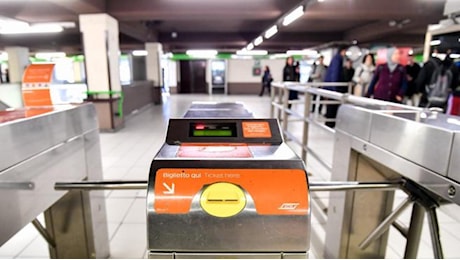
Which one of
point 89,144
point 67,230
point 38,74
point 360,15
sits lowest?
point 67,230

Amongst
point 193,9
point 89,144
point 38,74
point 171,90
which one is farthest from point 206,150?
point 171,90

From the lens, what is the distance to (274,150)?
34.1 inches

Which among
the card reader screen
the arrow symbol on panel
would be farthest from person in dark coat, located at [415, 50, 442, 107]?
the arrow symbol on panel

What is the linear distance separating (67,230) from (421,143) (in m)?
1.82

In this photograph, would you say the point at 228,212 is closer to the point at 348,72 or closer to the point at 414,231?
the point at 414,231

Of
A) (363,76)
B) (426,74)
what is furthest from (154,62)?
(426,74)

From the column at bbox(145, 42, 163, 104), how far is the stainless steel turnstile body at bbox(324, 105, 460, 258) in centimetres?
884

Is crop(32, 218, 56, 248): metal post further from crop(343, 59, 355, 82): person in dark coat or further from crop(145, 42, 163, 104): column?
crop(145, 42, 163, 104): column

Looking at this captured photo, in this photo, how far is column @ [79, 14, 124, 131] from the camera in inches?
211

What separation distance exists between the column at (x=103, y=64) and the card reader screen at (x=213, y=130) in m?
5.03

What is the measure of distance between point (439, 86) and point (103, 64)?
5295mm

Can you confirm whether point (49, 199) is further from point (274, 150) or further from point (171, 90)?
point (171, 90)

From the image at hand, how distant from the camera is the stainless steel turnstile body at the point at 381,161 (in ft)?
3.01

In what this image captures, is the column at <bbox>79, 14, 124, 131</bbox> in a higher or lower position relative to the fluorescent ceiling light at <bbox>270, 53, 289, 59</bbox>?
lower
